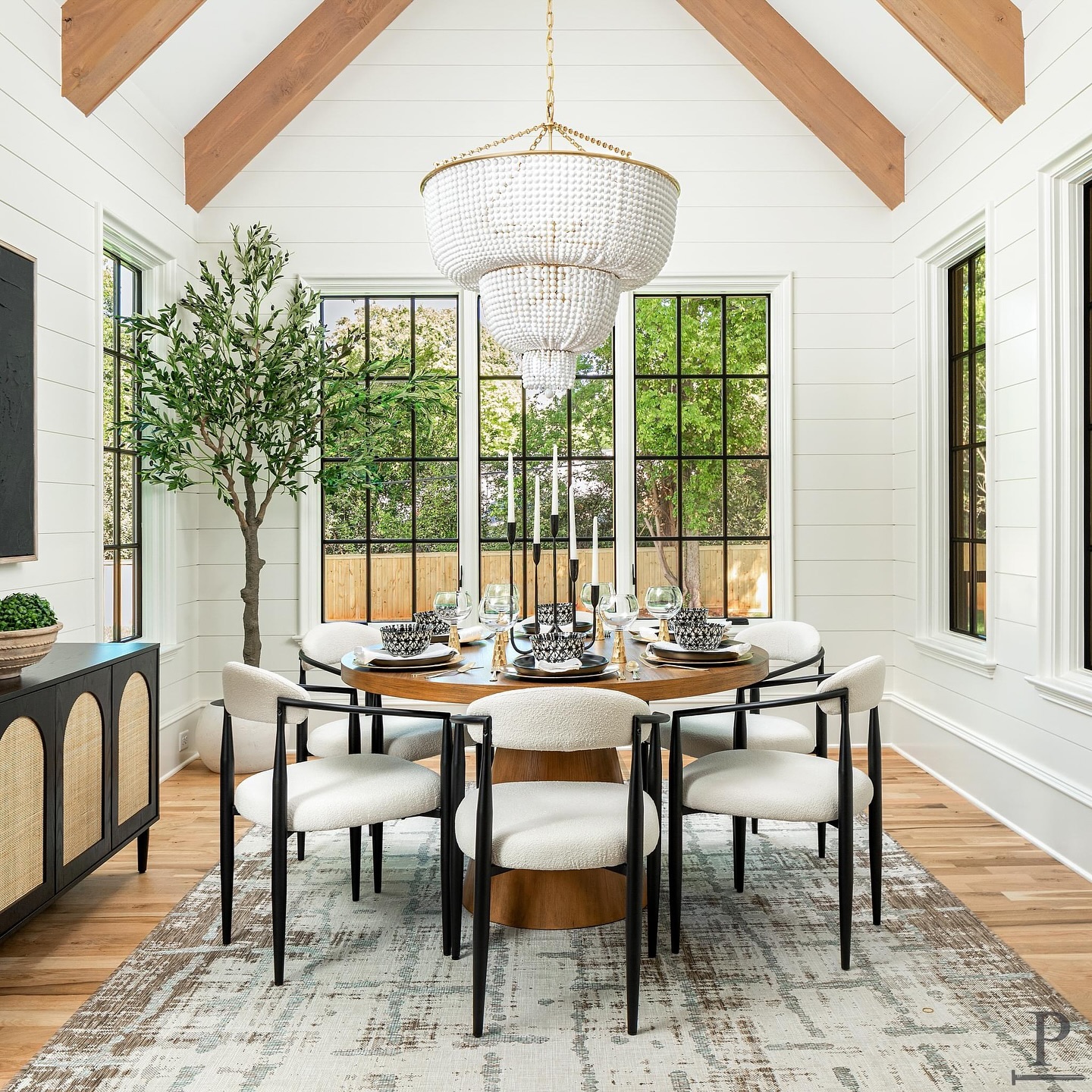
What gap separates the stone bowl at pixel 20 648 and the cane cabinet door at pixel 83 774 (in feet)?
0.37

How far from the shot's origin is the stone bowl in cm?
237

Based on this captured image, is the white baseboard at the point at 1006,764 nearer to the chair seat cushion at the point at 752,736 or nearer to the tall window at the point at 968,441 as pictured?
the tall window at the point at 968,441

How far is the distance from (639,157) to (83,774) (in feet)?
12.7

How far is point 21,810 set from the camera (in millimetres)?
2320

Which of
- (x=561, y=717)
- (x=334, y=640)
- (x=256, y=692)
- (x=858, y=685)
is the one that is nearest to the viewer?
(x=561, y=717)

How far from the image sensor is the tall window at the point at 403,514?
4914mm

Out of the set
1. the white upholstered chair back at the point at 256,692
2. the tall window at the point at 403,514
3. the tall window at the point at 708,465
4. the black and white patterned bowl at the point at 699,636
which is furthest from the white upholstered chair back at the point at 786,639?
the tall window at the point at 403,514

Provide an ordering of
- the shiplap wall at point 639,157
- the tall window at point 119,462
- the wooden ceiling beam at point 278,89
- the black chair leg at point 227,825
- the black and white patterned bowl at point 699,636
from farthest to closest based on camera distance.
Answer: the shiplap wall at point 639,157 → the wooden ceiling beam at point 278,89 → the tall window at point 119,462 → the black and white patterned bowl at point 699,636 → the black chair leg at point 227,825

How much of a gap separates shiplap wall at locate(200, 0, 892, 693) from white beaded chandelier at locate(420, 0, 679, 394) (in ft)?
6.99

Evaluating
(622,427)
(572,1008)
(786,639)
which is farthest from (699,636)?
(622,427)

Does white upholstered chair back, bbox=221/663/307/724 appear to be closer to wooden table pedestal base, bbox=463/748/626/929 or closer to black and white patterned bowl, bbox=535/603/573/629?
wooden table pedestal base, bbox=463/748/626/929

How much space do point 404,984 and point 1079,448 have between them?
9.12 feet

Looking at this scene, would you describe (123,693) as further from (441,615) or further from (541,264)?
(541,264)

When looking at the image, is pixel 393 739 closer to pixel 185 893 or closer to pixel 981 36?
pixel 185 893
